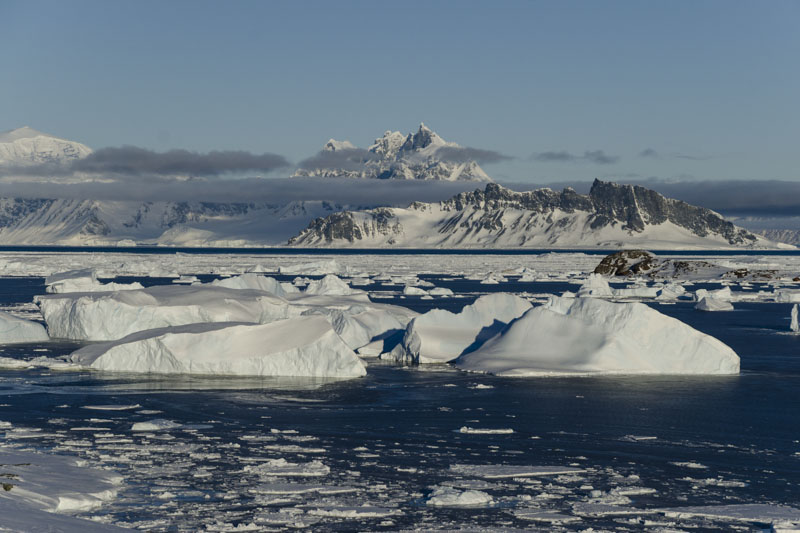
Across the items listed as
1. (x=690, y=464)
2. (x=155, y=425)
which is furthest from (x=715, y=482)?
(x=155, y=425)

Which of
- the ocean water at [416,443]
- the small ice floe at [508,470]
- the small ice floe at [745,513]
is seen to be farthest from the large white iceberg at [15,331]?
the small ice floe at [745,513]

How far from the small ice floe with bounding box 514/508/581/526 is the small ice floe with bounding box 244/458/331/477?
135 inches

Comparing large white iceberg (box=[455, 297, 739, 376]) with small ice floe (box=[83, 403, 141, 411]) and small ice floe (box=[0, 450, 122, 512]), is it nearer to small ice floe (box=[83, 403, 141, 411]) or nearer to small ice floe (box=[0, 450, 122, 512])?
small ice floe (box=[83, 403, 141, 411])

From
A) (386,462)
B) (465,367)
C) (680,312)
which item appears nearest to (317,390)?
(465,367)

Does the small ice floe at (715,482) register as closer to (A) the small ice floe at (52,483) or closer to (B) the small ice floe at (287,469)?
(B) the small ice floe at (287,469)

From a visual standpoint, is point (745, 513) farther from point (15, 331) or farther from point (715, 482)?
point (15, 331)

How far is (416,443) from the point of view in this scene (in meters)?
16.2

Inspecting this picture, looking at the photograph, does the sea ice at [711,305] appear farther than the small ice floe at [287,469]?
Yes

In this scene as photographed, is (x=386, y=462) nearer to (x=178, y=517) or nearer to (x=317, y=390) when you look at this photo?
(x=178, y=517)

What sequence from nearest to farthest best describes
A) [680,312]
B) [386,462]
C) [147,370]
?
[386,462] < [147,370] < [680,312]

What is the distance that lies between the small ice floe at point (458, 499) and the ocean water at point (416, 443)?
0.15 meters

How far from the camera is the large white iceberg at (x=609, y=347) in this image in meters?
24.8

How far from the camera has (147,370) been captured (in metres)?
24.8

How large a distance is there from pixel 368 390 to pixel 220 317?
10669 millimetres
